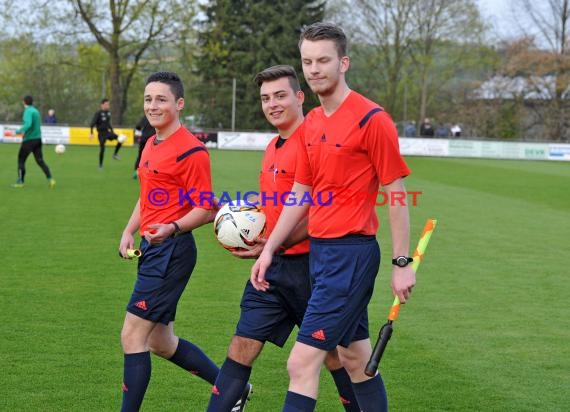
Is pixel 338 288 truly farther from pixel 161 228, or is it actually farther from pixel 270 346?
pixel 270 346

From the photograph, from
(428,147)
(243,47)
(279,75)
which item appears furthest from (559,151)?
(279,75)

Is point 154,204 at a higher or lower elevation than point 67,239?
higher

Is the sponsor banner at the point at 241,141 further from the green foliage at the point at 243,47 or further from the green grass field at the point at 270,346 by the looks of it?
the green grass field at the point at 270,346

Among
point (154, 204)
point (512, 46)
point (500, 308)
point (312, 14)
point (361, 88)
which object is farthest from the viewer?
point (361, 88)

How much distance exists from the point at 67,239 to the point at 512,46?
5419 centimetres

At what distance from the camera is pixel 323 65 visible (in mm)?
4250

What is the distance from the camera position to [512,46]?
61.2 m

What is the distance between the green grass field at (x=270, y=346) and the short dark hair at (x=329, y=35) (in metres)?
2.42

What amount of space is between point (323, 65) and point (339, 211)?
0.74 m

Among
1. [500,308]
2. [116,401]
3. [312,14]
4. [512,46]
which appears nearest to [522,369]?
[500,308]

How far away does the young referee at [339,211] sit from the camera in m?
4.20

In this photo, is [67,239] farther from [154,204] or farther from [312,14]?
[312,14]

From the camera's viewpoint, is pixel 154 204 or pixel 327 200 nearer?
pixel 327 200

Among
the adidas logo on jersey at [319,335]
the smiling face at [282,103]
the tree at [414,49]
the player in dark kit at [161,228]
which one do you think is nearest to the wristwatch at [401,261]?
the adidas logo on jersey at [319,335]
